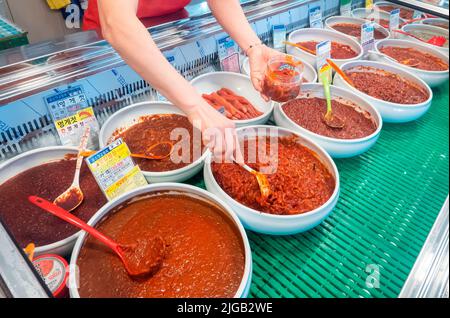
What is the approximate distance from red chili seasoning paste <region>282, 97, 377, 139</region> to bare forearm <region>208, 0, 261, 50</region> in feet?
1.58

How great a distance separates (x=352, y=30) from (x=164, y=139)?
87.0 inches

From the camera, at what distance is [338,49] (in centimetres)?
268

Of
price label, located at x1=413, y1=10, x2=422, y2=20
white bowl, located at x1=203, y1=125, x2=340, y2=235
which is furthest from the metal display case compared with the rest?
price label, located at x1=413, y1=10, x2=422, y2=20

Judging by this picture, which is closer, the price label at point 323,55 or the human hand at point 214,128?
the human hand at point 214,128

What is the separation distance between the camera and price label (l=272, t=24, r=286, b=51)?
2.47 m

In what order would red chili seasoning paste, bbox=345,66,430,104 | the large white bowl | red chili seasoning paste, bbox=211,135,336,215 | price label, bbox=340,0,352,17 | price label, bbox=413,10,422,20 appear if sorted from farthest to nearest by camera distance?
price label, bbox=340,0,352,17, price label, bbox=413,10,422,20, red chili seasoning paste, bbox=345,66,430,104, red chili seasoning paste, bbox=211,135,336,215, the large white bowl

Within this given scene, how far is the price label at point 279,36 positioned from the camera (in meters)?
2.47

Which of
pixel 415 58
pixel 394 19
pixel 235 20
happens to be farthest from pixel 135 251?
pixel 394 19

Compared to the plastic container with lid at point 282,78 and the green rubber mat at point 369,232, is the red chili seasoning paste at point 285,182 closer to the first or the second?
the green rubber mat at point 369,232

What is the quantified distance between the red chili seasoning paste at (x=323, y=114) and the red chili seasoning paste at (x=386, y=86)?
0.86 ft

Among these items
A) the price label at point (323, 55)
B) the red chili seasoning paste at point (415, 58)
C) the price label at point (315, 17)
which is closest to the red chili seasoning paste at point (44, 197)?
the price label at point (323, 55)

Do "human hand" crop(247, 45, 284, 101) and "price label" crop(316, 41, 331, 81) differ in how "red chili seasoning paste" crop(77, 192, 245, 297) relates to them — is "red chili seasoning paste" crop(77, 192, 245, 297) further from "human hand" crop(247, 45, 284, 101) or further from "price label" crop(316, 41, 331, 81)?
"price label" crop(316, 41, 331, 81)

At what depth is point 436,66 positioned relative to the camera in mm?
2592
